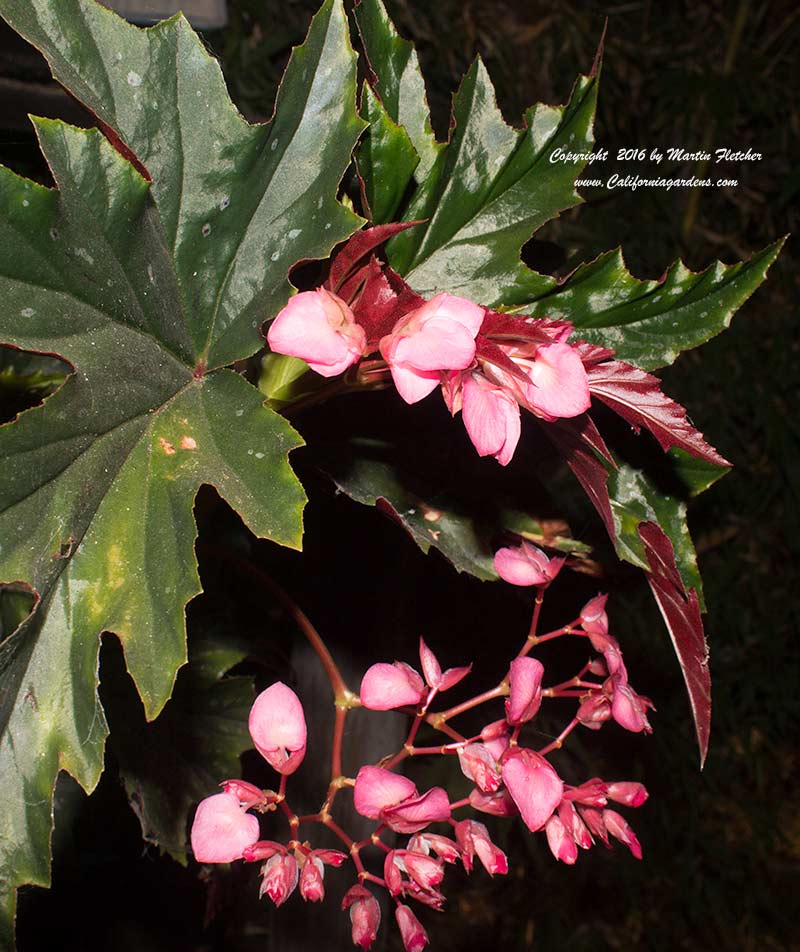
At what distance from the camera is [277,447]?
0.37m

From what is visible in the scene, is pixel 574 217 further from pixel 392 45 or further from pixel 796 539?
pixel 392 45

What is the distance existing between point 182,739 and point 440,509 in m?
0.23

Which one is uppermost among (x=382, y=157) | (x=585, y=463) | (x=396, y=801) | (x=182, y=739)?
(x=382, y=157)

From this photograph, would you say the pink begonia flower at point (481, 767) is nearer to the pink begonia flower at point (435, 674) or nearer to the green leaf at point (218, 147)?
the pink begonia flower at point (435, 674)

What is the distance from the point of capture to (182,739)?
0.58m

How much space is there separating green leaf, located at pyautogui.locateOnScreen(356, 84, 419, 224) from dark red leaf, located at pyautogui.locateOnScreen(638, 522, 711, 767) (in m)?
0.20

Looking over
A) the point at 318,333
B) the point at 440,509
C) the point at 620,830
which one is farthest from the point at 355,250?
the point at 620,830

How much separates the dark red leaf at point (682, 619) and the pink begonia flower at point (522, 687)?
64 millimetres

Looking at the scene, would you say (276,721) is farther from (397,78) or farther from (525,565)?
(397,78)

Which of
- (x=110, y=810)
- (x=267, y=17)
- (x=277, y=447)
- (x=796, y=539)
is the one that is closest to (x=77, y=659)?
(x=277, y=447)

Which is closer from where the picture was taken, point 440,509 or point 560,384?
point 560,384

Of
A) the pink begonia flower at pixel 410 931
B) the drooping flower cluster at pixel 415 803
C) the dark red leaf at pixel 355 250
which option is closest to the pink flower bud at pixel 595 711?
the drooping flower cluster at pixel 415 803

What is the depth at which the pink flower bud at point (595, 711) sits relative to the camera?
458 mm

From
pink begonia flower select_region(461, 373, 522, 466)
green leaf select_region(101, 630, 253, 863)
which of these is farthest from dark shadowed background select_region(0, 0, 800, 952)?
pink begonia flower select_region(461, 373, 522, 466)
